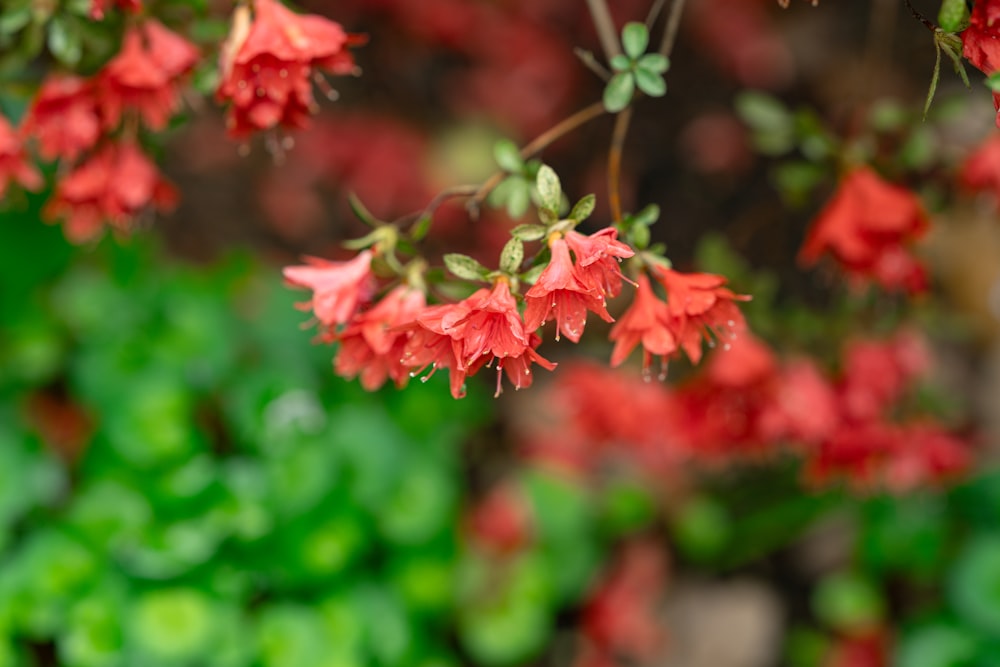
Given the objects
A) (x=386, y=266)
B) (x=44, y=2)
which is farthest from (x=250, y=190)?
(x=386, y=266)

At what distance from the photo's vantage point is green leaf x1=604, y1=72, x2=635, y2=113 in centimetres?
85

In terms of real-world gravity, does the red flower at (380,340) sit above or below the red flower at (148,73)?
below

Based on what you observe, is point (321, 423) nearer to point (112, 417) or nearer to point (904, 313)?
point (112, 417)

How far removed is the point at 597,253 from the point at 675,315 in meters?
0.16

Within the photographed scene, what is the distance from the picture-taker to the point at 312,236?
226 cm

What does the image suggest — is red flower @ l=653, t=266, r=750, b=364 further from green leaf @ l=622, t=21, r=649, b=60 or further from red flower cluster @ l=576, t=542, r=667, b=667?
red flower cluster @ l=576, t=542, r=667, b=667

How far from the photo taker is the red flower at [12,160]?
1.02 m

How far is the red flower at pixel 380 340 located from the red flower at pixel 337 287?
0.05ft

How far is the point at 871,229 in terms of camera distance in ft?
3.50

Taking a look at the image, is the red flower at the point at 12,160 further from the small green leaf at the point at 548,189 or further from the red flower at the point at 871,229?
the red flower at the point at 871,229

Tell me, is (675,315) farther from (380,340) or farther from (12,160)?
(12,160)

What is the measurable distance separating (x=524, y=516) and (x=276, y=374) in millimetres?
517

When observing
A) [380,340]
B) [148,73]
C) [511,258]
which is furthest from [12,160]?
[511,258]

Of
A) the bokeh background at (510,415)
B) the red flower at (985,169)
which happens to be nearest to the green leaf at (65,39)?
the bokeh background at (510,415)
